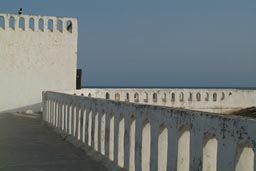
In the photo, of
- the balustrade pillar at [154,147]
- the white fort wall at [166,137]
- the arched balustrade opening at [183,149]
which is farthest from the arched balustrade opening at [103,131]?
the arched balustrade opening at [183,149]

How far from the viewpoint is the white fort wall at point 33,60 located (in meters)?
20.2

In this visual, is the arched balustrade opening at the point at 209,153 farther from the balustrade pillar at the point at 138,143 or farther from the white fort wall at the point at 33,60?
the white fort wall at the point at 33,60

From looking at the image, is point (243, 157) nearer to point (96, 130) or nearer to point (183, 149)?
point (183, 149)

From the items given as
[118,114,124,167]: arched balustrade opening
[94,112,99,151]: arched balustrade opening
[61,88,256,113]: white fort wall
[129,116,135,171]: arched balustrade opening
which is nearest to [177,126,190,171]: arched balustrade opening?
[129,116,135,171]: arched balustrade opening

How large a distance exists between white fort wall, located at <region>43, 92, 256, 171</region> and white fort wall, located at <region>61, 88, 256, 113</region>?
1204 cm

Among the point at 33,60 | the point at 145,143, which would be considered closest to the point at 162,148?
the point at 145,143

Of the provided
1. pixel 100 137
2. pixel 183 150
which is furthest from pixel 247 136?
pixel 100 137

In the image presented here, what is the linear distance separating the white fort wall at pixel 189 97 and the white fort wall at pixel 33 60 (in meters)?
2.31

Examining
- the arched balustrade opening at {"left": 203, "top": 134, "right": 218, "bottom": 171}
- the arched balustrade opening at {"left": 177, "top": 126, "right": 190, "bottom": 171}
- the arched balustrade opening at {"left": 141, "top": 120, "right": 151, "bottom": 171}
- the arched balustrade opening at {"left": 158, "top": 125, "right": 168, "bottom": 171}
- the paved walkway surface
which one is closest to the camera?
the arched balustrade opening at {"left": 203, "top": 134, "right": 218, "bottom": 171}

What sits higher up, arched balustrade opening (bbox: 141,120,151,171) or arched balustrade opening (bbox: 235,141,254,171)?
arched balustrade opening (bbox: 235,141,254,171)

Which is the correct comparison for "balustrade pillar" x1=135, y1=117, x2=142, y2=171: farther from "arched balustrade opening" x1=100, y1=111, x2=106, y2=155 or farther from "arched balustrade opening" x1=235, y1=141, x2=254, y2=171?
"arched balustrade opening" x1=235, y1=141, x2=254, y2=171

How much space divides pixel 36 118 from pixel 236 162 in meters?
15.0

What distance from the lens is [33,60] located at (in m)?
20.7

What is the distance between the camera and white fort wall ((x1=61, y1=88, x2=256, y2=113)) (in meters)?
22.4
